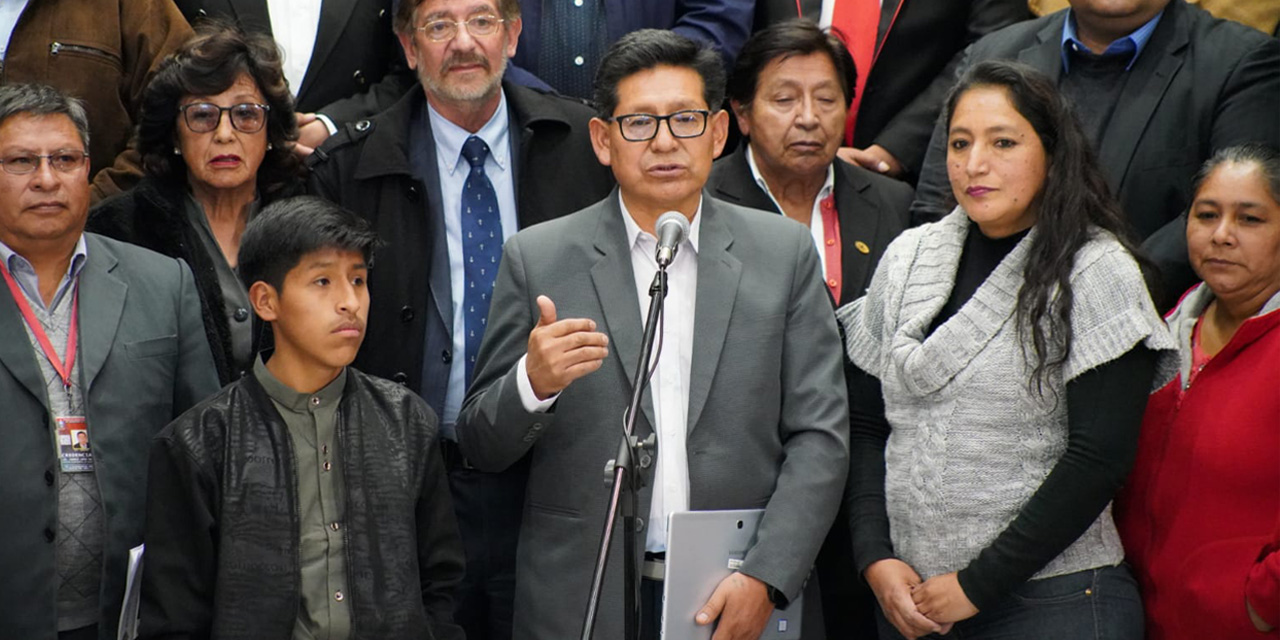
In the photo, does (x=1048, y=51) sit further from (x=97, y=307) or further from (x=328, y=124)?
(x=97, y=307)

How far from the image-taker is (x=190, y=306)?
3.70 metres

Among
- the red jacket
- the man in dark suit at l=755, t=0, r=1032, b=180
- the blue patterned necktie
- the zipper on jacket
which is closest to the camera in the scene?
the red jacket

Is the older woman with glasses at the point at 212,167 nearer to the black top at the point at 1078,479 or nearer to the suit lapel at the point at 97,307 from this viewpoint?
the suit lapel at the point at 97,307

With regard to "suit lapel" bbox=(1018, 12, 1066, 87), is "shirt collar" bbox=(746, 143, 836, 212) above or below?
below

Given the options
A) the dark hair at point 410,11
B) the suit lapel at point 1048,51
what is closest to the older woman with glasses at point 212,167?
→ the dark hair at point 410,11

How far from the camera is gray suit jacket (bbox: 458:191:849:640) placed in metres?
3.29

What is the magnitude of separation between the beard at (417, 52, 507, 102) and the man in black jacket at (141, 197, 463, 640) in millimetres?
838

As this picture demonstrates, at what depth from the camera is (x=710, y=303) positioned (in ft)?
11.1

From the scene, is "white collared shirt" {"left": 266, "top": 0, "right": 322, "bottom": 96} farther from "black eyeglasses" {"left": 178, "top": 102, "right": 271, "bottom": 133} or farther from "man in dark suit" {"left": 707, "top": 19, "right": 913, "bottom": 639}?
"man in dark suit" {"left": 707, "top": 19, "right": 913, "bottom": 639}

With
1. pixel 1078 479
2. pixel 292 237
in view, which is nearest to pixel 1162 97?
pixel 1078 479

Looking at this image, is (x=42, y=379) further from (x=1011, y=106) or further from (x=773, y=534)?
(x=1011, y=106)

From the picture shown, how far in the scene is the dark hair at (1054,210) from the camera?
312 centimetres

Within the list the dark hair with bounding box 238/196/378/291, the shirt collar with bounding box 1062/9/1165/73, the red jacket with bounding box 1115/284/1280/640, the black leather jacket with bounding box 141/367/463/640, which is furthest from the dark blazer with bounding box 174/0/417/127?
the red jacket with bounding box 1115/284/1280/640

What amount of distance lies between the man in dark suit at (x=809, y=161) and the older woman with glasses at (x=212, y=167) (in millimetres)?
1311
